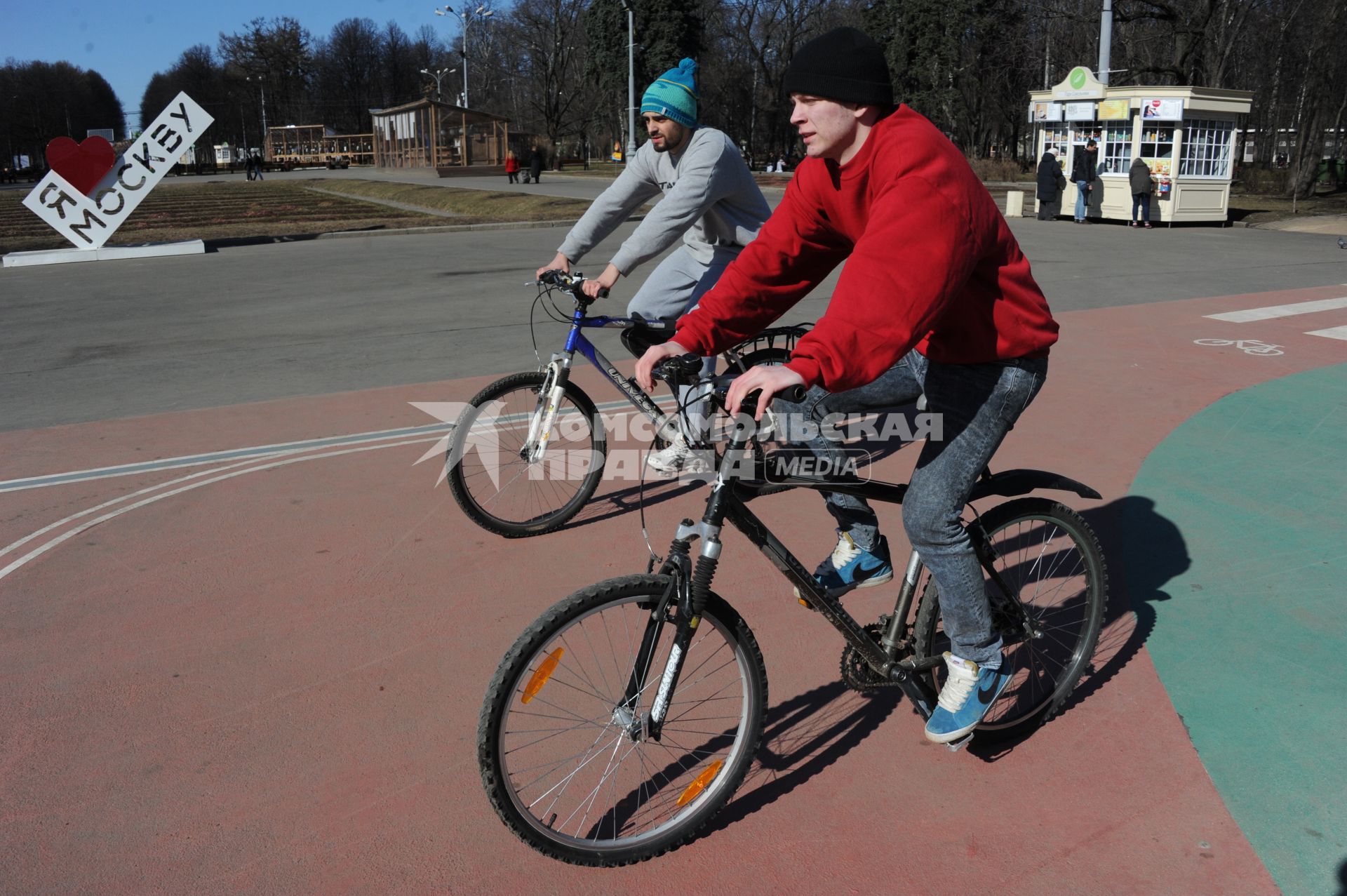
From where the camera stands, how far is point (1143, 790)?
3.00 m

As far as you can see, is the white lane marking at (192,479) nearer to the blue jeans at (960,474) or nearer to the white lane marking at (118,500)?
the white lane marking at (118,500)

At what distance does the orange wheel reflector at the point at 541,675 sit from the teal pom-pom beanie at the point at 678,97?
10.4ft

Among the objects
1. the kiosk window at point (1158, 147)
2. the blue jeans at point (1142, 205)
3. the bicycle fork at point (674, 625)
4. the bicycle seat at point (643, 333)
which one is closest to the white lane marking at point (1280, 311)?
the bicycle seat at point (643, 333)

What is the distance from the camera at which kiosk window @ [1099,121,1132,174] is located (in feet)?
77.5

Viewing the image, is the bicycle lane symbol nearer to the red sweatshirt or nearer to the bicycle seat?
the bicycle seat

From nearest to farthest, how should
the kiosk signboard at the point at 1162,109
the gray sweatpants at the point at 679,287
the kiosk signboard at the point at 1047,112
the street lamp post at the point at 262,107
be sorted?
1. the gray sweatpants at the point at 679,287
2. the kiosk signboard at the point at 1162,109
3. the kiosk signboard at the point at 1047,112
4. the street lamp post at the point at 262,107

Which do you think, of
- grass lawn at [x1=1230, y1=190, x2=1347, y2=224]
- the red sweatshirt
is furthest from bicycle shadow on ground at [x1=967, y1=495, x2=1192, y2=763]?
grass lawn at [x1=1230, y1=190, x2=1347, y2=224]

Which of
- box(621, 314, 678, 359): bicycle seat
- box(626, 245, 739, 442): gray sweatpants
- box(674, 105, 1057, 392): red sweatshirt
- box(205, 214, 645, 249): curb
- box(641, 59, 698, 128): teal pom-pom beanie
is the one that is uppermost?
box(641, 59, 698, 128): teal pom-pom beanie

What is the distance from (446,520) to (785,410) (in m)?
2.42

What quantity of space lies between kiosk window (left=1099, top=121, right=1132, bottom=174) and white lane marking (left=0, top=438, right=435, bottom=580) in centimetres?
2162

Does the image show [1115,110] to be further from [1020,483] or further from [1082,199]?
[1020,483]

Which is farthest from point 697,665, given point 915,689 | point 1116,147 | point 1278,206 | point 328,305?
point 1278,206

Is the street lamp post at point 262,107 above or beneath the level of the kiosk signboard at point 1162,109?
above

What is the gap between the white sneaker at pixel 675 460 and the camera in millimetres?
5062
